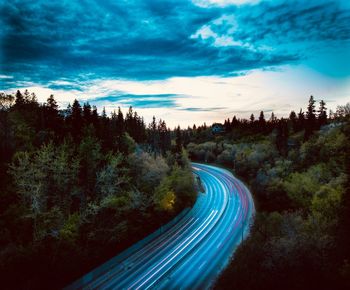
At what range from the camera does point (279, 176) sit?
228 feet

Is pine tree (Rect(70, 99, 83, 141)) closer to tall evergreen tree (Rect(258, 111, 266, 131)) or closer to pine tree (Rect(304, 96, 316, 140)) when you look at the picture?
pine tree (Rect(304, 96, 316, 140))

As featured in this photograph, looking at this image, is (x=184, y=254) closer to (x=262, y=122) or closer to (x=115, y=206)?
(x=115, y=206)

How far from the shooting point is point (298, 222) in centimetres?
3412

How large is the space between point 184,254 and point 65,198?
20.2 m

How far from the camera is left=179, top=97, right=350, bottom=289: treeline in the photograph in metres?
24.9

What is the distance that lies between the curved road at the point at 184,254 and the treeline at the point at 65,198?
2062mm

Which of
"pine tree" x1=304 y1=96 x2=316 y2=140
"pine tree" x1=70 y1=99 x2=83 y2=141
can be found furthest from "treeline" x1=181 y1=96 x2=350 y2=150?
"pine tree" x1=70 y1=99 x2=83 y2=141

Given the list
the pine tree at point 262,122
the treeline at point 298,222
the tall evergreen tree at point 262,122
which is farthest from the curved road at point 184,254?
the tall evergreen tree at point 262,122

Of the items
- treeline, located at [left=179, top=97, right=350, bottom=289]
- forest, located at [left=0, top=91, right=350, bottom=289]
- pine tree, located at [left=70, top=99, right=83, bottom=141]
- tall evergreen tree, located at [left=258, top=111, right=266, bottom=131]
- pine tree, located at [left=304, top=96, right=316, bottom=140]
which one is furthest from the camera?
tall evergreen tree, located at [left=258, top=111, right=266, bottom=131]

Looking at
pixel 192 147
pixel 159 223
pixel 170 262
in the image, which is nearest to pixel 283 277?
pixel 170 262

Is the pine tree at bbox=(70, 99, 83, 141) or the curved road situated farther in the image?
the pine tree at bbox=(70, 99, 83, 141)

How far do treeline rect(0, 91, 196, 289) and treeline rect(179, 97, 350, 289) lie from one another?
17.2 m

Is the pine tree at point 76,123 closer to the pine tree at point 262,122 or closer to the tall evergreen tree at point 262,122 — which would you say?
the pine tree at point 262,122

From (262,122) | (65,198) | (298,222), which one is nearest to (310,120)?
(262,122)
